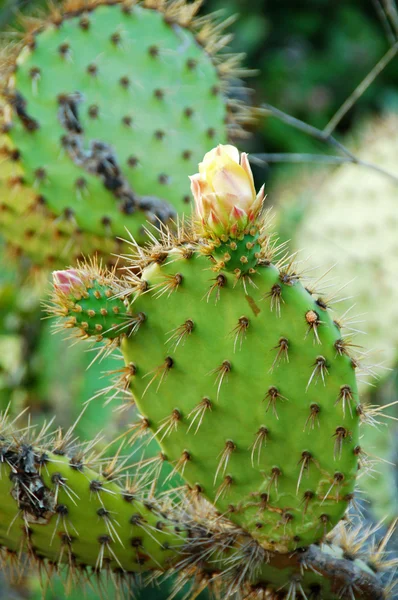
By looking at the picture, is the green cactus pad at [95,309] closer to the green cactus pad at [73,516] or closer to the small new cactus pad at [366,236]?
the green cactus pad at [73,516]

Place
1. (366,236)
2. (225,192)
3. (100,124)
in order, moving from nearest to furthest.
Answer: (225,192)
(100,124)
(366,236)

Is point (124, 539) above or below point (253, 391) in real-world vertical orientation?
below

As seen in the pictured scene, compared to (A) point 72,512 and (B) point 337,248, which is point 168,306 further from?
(B) point 337,248

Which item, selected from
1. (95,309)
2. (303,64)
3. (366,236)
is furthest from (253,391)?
(303,64)

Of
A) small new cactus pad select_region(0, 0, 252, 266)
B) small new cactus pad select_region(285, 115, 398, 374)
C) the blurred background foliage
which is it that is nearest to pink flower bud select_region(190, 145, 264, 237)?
small new cactus pad select_region(0, 0, 252, 266)

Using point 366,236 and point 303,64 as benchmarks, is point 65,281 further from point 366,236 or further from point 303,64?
point 303,64

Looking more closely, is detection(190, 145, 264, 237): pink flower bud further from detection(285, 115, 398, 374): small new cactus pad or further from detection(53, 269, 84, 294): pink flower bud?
detection(285, 115, 398, 374): small new cactus pad
